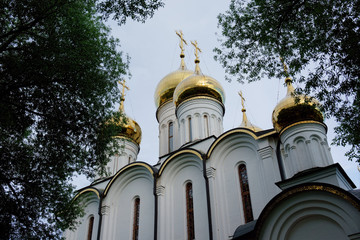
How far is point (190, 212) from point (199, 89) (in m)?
5.85

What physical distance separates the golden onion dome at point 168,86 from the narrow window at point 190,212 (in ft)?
25.2

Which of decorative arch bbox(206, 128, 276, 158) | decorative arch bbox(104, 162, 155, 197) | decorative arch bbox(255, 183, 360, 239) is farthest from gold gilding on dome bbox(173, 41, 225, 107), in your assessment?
decorative arch bbox(255, 183, 360, 239)

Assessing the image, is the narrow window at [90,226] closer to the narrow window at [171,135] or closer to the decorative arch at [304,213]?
the narrow window at [171,135]

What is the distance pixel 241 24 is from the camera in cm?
726

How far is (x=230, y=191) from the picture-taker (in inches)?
432

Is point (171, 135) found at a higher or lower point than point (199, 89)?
lower

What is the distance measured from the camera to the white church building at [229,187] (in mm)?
7441

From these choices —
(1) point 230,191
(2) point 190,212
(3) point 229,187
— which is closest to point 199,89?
(3) point 229,187

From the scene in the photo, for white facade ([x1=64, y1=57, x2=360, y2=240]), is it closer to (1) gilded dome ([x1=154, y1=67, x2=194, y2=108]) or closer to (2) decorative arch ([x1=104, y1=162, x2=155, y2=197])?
(2) decorative arch ([x1=104, y1=162, x2=155, y2=197])

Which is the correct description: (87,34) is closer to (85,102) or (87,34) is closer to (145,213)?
(85,102)

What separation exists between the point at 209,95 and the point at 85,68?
8.86m

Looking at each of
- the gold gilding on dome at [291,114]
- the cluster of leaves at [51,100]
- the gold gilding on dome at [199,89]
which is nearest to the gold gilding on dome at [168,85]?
the gold gilding on dome at [199,89]

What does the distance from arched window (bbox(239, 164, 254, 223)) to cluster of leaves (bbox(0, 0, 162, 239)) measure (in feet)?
14.7

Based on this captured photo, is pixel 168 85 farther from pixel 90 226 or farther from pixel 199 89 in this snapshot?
pixel 90 226
